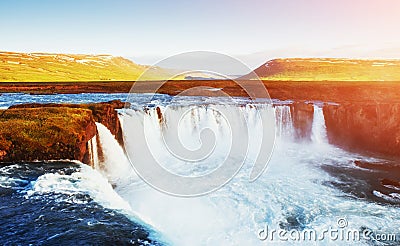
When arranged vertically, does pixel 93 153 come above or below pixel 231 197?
above

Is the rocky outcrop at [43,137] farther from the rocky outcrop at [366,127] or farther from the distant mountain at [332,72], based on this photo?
the distant mountain at [332,72]

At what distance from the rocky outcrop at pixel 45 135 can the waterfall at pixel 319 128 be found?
23940mm

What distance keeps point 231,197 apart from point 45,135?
33.8 feet

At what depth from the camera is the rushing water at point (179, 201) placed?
967cm

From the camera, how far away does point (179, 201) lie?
16.5m

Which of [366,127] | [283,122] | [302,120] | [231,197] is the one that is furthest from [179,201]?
[366,127]

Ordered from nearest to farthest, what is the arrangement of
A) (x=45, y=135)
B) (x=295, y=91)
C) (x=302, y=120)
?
(x=45, y=135) < (x=302, y=120) < (x=295, y=91)

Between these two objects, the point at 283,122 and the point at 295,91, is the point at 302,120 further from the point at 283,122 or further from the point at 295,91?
the point at 295,91

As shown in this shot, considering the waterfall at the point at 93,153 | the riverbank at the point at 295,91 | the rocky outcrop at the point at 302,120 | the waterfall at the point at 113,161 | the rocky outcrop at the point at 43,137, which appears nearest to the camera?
the rocky outcrop at the point at 43,137

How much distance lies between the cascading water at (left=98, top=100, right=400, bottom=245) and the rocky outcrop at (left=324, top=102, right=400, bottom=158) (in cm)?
393

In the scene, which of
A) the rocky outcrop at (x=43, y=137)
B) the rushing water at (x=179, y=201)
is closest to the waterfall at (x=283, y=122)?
the rushing water at (x=179, y=201)

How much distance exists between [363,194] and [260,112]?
53.6ft

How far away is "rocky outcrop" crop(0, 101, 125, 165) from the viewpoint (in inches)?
603

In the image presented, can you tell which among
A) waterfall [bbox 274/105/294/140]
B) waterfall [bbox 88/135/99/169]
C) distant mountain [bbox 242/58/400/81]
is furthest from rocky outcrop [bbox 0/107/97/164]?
distant mountain [bbox 242/58/400/81]
